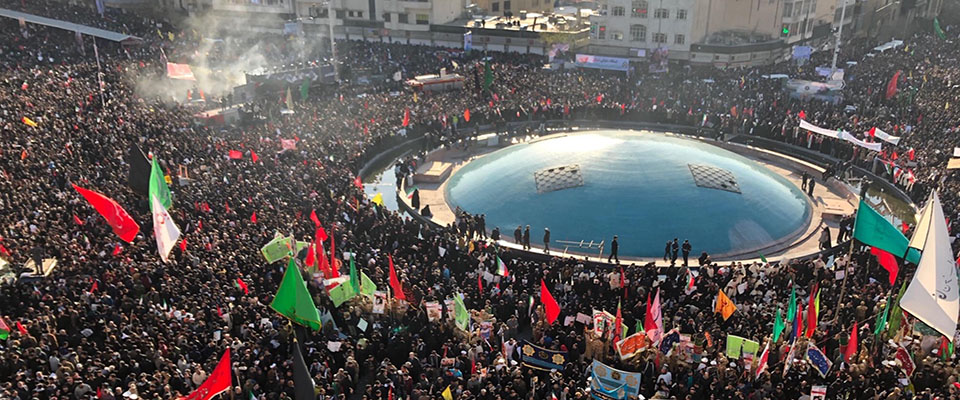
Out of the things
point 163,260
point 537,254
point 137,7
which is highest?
point 137,7

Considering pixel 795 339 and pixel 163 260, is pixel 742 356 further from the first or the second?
pixel 163 260

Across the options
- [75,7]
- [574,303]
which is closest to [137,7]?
[75,7]

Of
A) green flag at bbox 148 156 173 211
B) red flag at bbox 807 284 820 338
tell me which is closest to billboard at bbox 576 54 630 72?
red flag at bbox 807 284 820 338

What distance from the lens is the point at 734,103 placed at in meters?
51.3

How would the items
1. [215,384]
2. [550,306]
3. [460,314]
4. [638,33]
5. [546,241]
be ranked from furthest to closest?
1. [638,33]
2. [546,241]
3. [550,306]
4. [460,314]
5. [215,384]

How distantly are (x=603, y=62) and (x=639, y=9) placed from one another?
8.61m

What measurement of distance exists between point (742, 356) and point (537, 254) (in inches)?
470

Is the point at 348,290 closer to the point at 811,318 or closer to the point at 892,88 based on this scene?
the point at 811,318

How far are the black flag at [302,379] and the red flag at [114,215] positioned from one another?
34.6ft

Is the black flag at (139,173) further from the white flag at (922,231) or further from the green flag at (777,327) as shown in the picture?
the white flag at (922,231)

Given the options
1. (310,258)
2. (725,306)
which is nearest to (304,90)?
(310,258)

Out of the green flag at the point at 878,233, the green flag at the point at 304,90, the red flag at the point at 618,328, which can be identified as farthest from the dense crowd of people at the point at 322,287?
the green flag at the point at 304,90

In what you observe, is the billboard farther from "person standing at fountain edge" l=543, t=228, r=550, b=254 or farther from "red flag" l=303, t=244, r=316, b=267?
"red flag" l=303, t=244, r=316, b=267

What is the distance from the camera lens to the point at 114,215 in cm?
2397
